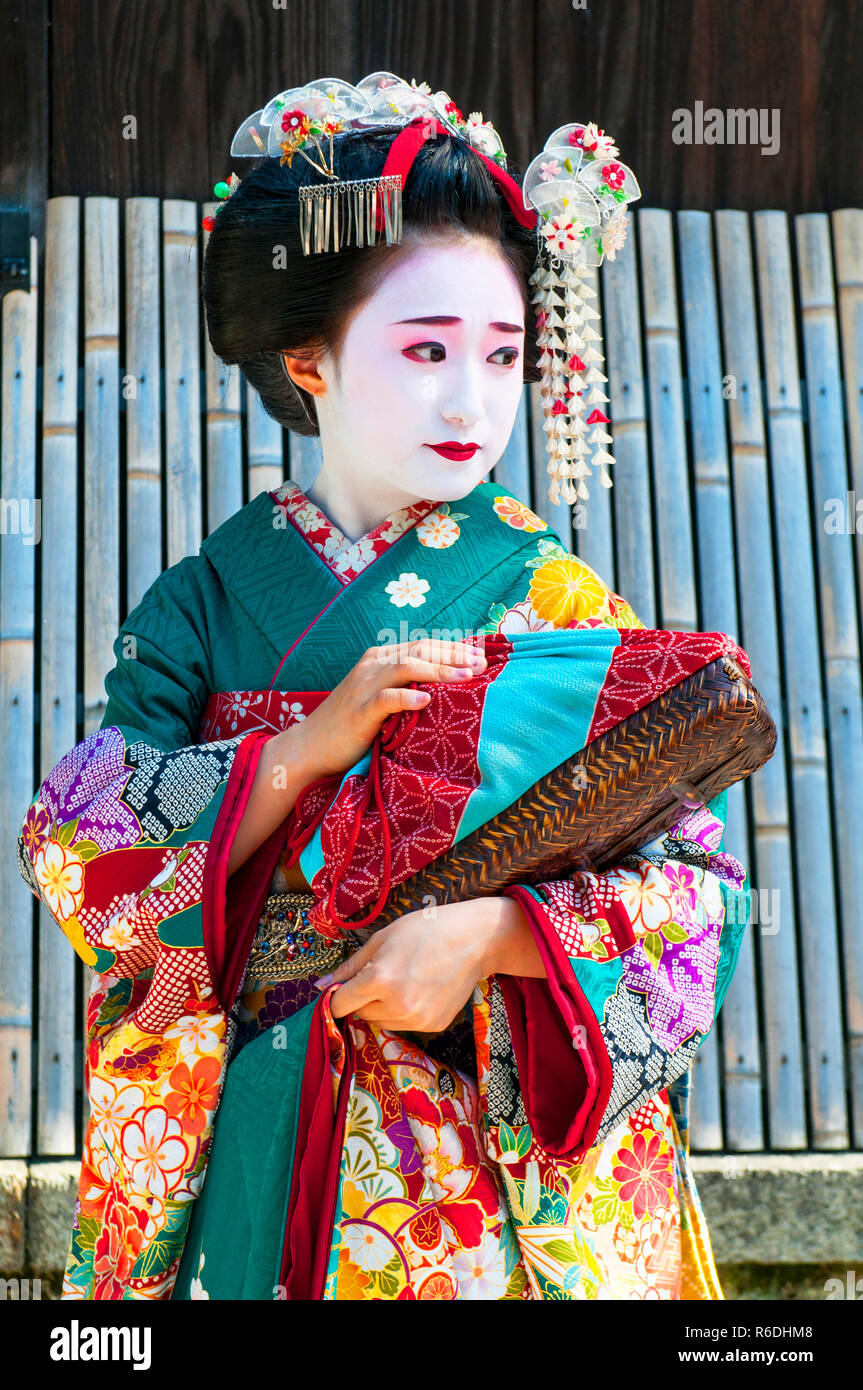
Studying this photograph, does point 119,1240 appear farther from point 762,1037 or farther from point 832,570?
point 832,570

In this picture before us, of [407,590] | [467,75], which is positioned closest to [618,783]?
[407,590]

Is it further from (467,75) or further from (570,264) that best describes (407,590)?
(467,75)

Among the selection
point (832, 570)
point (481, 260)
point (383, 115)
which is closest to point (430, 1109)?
point (481, 260)

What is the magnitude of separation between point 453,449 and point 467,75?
1799mm

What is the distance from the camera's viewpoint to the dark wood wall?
3055mm

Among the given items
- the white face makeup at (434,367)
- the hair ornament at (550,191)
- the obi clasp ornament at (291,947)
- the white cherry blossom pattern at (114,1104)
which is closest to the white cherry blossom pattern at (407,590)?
the white face makeup at (434,367)

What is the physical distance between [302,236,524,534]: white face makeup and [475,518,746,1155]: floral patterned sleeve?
514 mm

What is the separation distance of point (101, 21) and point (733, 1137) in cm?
275

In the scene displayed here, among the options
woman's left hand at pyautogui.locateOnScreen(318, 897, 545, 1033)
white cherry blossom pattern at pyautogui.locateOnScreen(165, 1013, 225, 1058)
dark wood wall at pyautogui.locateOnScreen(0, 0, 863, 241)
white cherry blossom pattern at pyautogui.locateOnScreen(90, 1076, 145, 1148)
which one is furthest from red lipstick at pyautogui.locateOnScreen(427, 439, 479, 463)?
dark wood wall at pyautogui.locateOnScreen(0, 0, 863, 241)

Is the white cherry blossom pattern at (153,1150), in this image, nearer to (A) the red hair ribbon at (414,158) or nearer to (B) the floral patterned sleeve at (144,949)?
(B) the floral patterned sleeve at (144,949)

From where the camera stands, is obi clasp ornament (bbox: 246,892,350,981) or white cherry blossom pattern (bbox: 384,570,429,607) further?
white cherry blossom pattern (bbox: 384,570,429,607)

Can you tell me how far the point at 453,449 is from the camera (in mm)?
1684

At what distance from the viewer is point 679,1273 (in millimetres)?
1599

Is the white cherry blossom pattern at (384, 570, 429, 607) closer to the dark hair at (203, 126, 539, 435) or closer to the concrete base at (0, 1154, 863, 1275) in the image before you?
the dark hair at (203, 126, 539, 435)
